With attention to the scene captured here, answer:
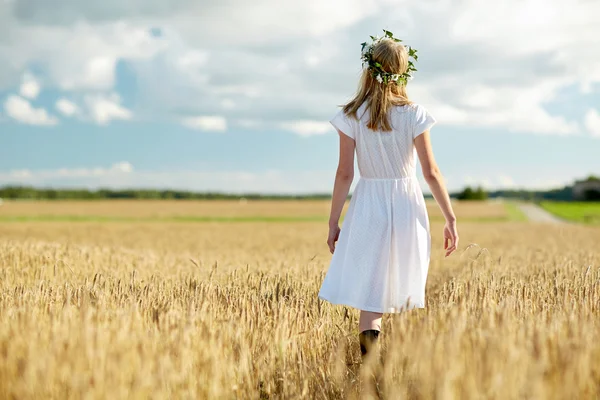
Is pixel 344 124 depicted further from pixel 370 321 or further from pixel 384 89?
pixel 370 321

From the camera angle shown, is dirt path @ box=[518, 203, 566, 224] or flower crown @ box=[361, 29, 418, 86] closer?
flower crown @ box=[361, 29, 418, 86]

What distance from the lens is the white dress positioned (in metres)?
4.48

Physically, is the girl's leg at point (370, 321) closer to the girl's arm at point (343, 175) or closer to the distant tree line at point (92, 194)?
the girl's arm at point (343, 175)

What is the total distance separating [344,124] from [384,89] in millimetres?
403

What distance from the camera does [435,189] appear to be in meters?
4.50

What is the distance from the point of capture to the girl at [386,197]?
446cm

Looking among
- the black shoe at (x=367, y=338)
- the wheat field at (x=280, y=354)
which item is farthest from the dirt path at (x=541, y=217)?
the wheat field at (x=280, y=354)

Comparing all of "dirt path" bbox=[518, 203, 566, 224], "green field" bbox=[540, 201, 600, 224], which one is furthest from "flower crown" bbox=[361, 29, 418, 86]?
"green field" bbox=[540, 201, 600, 224]

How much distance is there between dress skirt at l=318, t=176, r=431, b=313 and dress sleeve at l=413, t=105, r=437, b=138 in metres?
0.39

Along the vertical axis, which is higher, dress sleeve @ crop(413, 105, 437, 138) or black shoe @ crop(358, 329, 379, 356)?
dress sleeve @ crop(413, 105, 437, 138)

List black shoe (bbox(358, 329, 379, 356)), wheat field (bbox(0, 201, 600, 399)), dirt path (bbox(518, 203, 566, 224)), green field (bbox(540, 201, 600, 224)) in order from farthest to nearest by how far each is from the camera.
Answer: green field (bbox(540, 201, 600, 224)), dirt path (bbox(518, 203, 566, 224)), black shoe (bbox(358, 329, 379, 356)), wheat field (bbox(0, 201, 600, 399))

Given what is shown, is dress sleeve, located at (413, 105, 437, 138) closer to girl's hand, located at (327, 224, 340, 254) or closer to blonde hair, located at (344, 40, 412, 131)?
blonde hair, located at (344, 40, 412, 131)

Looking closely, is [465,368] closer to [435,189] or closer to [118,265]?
[435,189]

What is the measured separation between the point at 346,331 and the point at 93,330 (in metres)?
2.57
